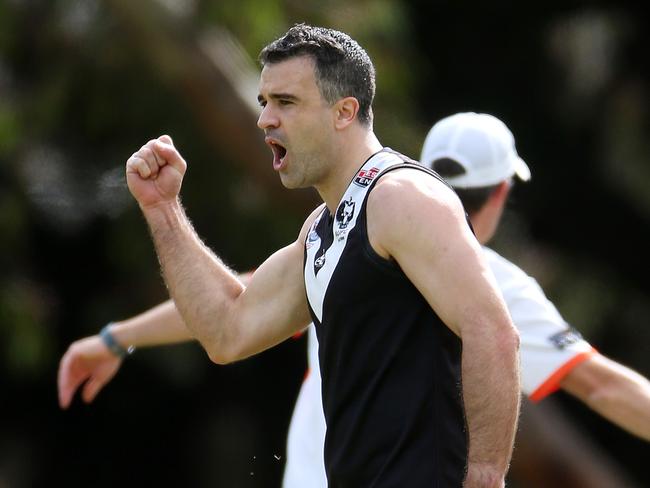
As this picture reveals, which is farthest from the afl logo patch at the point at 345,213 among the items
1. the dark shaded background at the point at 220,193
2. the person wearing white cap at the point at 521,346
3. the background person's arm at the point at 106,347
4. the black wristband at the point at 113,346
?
the dark shaded background at the point at 220,193

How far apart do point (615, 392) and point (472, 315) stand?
1467 millimetres

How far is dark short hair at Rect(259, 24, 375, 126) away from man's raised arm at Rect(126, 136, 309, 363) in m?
0.46

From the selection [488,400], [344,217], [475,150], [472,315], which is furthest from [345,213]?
[475,150]

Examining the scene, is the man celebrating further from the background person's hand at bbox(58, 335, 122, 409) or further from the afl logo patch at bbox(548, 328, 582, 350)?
the background person's hand at bbox(58, 335, 122, 409)

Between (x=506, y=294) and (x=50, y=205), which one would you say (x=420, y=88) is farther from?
(x=506, y=294)

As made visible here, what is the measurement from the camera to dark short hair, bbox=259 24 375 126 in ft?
10.9

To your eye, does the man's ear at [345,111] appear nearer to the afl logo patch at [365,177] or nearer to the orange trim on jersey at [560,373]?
the afl logo patch at [365,177]

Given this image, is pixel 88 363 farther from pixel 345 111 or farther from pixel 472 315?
pixel 472 315

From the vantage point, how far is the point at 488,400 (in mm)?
2900

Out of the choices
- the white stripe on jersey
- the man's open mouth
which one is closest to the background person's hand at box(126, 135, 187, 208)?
the man's open mouth

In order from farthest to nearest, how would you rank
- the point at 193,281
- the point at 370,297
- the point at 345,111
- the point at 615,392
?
the point at 615,392 → the point at 193,281 → the point at 345,111 → the point at 370,297

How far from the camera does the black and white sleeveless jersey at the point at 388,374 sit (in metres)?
3.04

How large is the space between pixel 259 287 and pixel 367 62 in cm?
73

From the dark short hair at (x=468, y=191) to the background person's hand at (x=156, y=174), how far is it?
3.82ft
